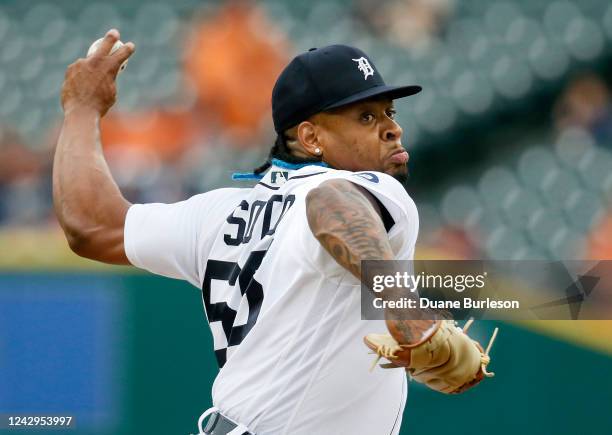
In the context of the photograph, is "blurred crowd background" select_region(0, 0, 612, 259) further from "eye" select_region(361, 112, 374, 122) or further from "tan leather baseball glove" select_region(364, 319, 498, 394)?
"tan leather baseball glove" select_region(364, 319, 498, 394)

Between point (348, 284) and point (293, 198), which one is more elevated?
point (293, 198)

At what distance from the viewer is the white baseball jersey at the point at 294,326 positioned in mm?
2020

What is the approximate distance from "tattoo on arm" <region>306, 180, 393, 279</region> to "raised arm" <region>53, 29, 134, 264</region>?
81 cm

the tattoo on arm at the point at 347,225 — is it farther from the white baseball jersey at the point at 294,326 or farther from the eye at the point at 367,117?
the eye at the point at 367,117

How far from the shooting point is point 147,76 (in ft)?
16.2

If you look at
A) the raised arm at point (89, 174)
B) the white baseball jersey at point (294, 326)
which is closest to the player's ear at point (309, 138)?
the white baseball jersey at point (294, 326)

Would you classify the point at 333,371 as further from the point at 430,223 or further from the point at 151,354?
the point at 430,223

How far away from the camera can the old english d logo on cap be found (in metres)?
2.35

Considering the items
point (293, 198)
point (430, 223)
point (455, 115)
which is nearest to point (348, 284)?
point (293, 198)

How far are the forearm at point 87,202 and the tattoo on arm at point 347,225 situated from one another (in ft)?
2.66

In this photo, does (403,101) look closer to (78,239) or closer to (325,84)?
(325,84)

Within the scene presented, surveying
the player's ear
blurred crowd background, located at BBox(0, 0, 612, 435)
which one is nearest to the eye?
the player's ear

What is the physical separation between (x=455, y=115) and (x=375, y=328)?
3.10 metres

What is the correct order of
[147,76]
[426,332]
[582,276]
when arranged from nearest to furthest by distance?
[426,332], [582,276], [147,76]
